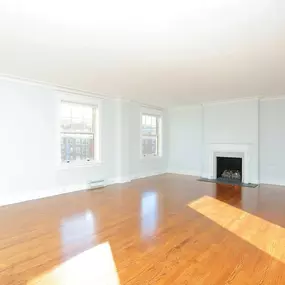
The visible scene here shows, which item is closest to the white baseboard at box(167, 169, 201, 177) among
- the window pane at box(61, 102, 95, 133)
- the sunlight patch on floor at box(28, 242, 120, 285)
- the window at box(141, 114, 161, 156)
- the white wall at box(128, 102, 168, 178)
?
the white wall at box(128, 102, 168, 178)

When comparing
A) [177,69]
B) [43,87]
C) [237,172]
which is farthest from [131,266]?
[237,172]

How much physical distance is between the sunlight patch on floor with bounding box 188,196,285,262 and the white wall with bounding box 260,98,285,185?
2824 millimetres

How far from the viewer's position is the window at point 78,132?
5.52 m

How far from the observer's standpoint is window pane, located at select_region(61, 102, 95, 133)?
5.50 metres

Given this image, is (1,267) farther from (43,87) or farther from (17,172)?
(43,87)

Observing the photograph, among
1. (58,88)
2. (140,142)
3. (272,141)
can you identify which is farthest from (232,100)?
(58,88)

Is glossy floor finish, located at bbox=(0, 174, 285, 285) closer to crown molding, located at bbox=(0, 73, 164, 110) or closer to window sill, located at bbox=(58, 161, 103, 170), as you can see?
window sill, located at bbox=(58, 161, 103, 170)

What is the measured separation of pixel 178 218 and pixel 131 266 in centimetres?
152

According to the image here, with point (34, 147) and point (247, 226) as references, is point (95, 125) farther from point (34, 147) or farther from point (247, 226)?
point (247, 226)

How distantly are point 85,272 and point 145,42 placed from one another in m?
2.46

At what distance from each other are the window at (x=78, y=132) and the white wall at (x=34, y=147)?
22 centimetres

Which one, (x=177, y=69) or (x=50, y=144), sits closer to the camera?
(x=177, y=69)

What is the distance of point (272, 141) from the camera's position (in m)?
6.58

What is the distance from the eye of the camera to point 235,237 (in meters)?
2.96
